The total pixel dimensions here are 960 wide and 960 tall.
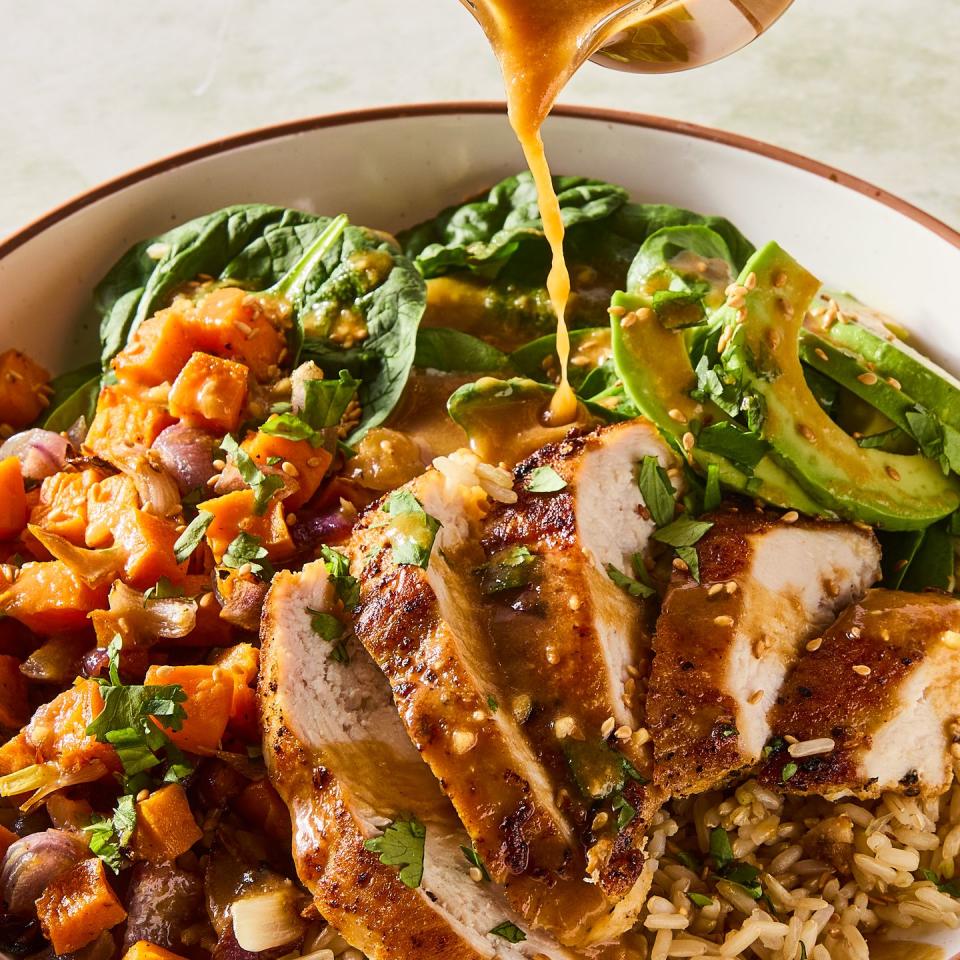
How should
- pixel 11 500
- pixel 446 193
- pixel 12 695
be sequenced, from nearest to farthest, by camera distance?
pixel 12 695, pixel 11 500, pixel 446 193

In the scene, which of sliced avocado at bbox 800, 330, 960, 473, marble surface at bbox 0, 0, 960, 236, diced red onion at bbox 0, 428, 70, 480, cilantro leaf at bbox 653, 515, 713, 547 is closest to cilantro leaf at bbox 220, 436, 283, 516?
diced red onion at bbox 0, 428, 70, 480

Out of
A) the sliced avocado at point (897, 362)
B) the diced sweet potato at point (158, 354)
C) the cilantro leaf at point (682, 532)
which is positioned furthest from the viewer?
the diced sweet potato at point (158, 354)

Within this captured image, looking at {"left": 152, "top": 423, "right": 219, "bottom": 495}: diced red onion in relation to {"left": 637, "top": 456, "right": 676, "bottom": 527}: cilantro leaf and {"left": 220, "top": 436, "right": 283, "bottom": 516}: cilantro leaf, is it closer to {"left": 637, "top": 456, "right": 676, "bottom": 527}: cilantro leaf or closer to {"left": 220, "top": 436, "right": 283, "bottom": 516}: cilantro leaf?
{"left": 220, "top": 436, "right": 283, "bottom": 516}: cilantro leaf

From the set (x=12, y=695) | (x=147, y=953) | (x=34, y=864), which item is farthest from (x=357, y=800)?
(x=12, y=695)

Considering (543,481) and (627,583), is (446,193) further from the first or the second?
(627,583)

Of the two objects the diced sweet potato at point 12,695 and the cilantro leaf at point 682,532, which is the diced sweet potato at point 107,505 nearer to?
the diced sweet potato at point 12,695

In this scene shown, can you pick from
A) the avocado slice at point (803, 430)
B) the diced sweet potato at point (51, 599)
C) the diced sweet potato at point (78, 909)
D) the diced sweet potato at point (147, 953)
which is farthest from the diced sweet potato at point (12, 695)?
the avocado slice at point (803, 430)
